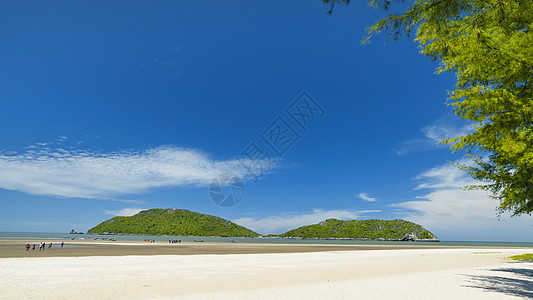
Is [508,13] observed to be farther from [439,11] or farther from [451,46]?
[439,11]

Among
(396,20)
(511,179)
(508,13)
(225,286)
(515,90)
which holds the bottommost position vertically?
(225,286)

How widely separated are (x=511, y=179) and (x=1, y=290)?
24172mm

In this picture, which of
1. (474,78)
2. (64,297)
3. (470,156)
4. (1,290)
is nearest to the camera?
(64,297)

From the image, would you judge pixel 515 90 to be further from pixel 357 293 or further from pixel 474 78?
pixel 357 293

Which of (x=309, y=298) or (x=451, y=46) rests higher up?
(x=451, y=46)

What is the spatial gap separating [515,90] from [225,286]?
1537cm

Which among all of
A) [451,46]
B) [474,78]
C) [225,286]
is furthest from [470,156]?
[225,286]

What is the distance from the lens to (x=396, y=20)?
340 inches

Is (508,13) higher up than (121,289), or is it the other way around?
(508,13)

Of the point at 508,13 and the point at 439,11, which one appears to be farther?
the point at 508,13


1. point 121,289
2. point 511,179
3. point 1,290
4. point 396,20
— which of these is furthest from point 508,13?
point 1,290

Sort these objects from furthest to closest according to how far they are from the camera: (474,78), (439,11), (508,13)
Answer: (474,78), (508,13), (439,11)

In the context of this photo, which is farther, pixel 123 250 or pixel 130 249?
pixel 130 249

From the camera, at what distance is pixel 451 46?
420 inches
